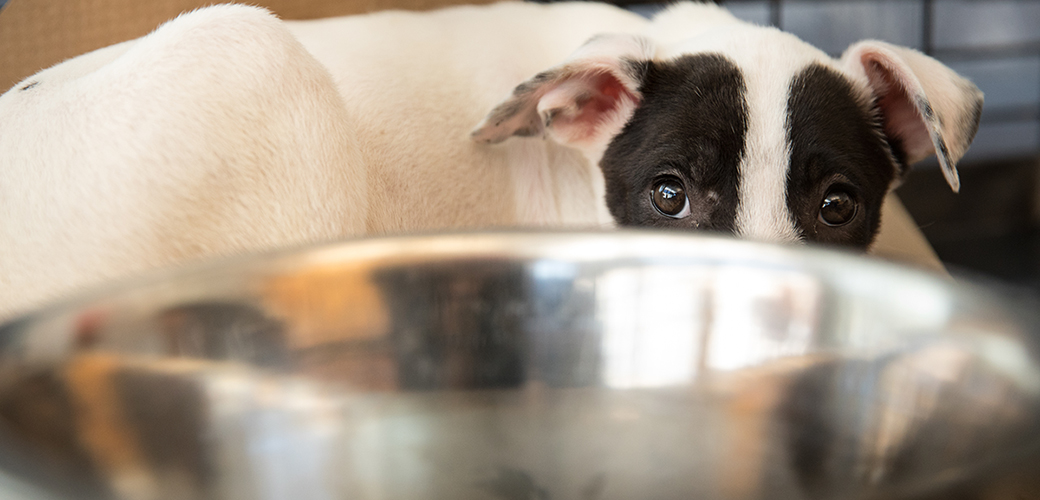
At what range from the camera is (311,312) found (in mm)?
608

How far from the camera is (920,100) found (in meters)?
1.22

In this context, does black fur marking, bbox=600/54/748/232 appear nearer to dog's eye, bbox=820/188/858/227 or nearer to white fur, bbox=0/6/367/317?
dog's eye, bbox=820/188/858/227

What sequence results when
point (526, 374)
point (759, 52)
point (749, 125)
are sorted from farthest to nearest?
point (759, 52)
point (749, 125)
point (526, 374)

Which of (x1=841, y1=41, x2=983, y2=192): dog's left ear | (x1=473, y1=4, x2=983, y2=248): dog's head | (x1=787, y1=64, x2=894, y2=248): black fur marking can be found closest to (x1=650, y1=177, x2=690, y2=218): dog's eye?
(x1=473, y1=4, x2=983, y2=248): dog's head

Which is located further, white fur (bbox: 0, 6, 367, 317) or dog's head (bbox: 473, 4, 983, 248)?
dog's head (bbox: 473, 4, 983, 248)

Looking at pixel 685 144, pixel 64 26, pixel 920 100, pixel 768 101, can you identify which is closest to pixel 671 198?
pixel 685 144

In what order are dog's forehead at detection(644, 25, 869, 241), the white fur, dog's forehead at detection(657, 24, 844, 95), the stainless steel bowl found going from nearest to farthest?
the stainless steel bowl
the white fur
dog's forehead at detection(644, 25, 869, 241)
dog's forehead at detection(657, 24, 844, 95)

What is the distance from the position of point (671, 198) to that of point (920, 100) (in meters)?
0.43

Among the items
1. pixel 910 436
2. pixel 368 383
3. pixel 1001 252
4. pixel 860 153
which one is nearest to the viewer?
pixel 910 436

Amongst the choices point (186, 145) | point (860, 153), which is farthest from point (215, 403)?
point (860, 153)

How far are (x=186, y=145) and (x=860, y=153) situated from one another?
1.04 metres

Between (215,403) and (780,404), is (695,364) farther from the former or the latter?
(215,403)

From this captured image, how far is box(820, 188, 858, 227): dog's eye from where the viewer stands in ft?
3.91

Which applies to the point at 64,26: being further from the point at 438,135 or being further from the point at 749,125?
the point at 749,125
